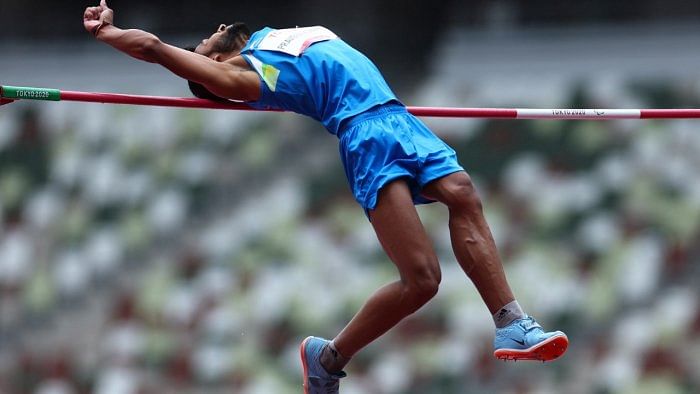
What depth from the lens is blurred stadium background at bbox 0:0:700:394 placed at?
30.7 ft

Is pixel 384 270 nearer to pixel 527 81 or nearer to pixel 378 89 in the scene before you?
pixel 527 81

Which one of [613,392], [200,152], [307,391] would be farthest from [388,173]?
[200,152]

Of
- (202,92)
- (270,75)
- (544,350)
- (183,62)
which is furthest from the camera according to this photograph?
(202,92)

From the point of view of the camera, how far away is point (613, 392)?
9023 millimetres

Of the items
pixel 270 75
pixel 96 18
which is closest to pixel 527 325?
pixel 270 75

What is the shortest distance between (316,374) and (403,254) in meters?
0.70

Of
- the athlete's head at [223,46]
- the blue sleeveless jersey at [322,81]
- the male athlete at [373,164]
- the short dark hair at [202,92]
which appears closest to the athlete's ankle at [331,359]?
the male athlete at [373,164]

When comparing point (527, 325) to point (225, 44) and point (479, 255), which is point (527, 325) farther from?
point (225, 44)

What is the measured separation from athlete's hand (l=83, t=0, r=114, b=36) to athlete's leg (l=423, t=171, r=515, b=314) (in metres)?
1.47

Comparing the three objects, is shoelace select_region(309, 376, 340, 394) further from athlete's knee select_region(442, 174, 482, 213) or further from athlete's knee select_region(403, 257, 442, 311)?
athlete's knee select_region(442, 174, 482, 213)

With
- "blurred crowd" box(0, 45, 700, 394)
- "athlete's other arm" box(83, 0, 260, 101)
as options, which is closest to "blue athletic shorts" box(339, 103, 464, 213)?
"athlete's other arm" box(83, 0, 260, 101)

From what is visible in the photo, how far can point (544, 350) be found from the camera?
4.62 m

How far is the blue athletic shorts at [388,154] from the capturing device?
4.75 metres

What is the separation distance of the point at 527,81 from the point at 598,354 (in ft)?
7.95
